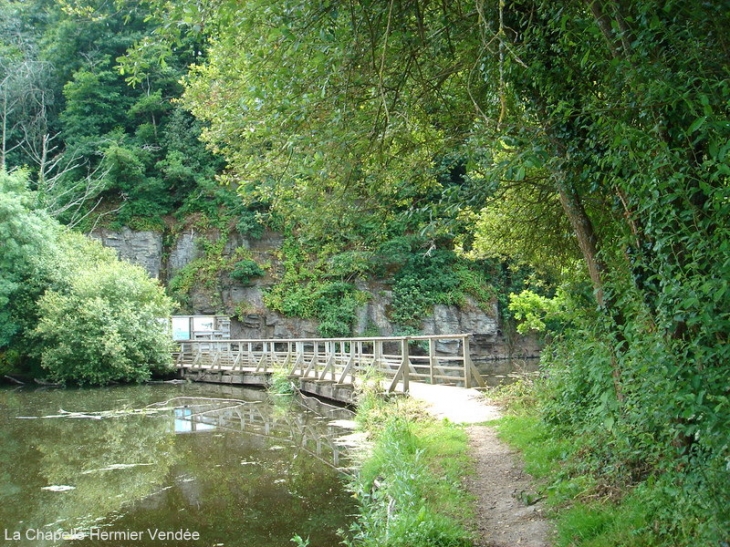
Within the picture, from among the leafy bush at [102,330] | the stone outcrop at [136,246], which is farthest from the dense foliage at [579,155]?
the stone outcrop at [136,246]

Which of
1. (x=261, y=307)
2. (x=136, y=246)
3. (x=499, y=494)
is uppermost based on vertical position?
(x=136, y=246)

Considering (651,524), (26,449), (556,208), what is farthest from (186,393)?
(651,524)

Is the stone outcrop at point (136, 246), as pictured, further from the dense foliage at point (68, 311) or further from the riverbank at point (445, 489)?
the riverbank at point (445, 489)

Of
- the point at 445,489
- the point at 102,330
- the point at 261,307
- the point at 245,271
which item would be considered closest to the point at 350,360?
the point at 445,489

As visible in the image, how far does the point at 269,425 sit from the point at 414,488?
742cm

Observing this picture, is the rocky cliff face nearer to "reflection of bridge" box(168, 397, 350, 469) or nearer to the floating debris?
"reflection of bridge" box(168, 397, 350, 469)

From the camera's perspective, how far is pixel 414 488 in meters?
5.46

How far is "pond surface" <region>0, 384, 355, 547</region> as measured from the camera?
618 centimetres

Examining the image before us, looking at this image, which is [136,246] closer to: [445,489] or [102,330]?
[102,330]

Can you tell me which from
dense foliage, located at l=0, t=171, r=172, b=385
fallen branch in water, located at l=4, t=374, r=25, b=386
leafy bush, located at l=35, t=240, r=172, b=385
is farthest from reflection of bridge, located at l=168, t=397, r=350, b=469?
fallen branch in water, located at l=4, t=374, r=25, b=386

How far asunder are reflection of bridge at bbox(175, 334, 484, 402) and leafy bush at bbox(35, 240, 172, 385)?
Result: 2212 millimetres

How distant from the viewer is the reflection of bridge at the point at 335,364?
1221 cm

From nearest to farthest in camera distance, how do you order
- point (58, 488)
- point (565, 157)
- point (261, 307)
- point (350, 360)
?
point (565, 157)
point (58, 488)
point (350, 360)
point (261, 307)

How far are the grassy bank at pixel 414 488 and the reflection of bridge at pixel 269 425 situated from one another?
1049 millimetres
